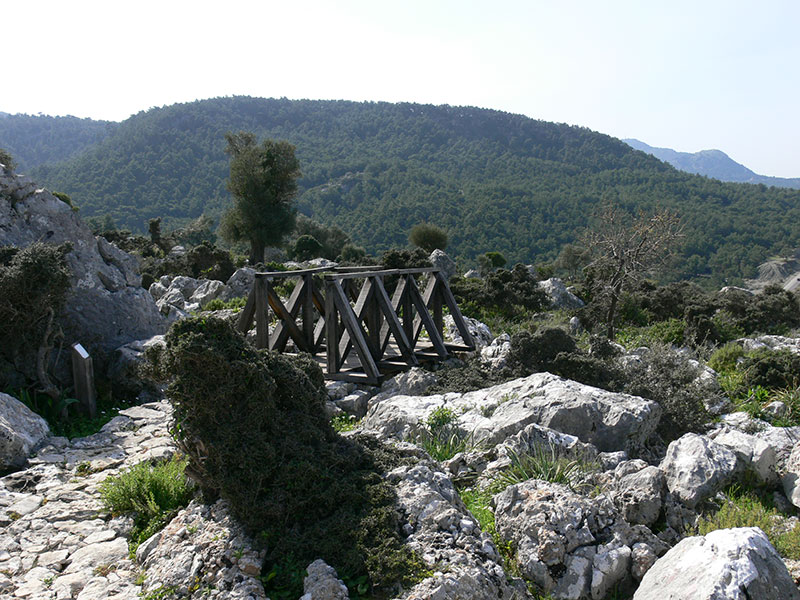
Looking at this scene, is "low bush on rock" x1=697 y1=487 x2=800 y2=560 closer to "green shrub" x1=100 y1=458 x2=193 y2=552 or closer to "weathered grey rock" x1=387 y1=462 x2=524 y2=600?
"weathered grey rock" x1=387 y1=462 x2=524 y2=600

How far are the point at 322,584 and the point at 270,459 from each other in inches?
43.5

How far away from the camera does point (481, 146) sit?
125625 millimetres

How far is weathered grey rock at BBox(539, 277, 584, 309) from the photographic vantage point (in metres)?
19.2

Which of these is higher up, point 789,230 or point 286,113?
point 286,113

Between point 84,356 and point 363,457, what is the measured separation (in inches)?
230

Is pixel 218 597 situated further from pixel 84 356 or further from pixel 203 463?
pixel 84 356

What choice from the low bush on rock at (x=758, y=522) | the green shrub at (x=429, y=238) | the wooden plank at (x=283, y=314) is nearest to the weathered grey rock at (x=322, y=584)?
the low bush on rock at (x=758, y=522)

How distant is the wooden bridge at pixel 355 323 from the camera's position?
29.9 ft

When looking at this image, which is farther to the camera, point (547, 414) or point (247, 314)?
point (247, 314)

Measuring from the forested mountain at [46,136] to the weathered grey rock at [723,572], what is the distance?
157m

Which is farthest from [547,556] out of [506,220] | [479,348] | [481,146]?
[481,146]

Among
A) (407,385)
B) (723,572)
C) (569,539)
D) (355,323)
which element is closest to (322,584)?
(569,539)

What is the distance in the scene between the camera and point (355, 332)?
355 inches

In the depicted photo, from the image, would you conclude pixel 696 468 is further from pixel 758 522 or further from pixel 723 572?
pixel 723 572
